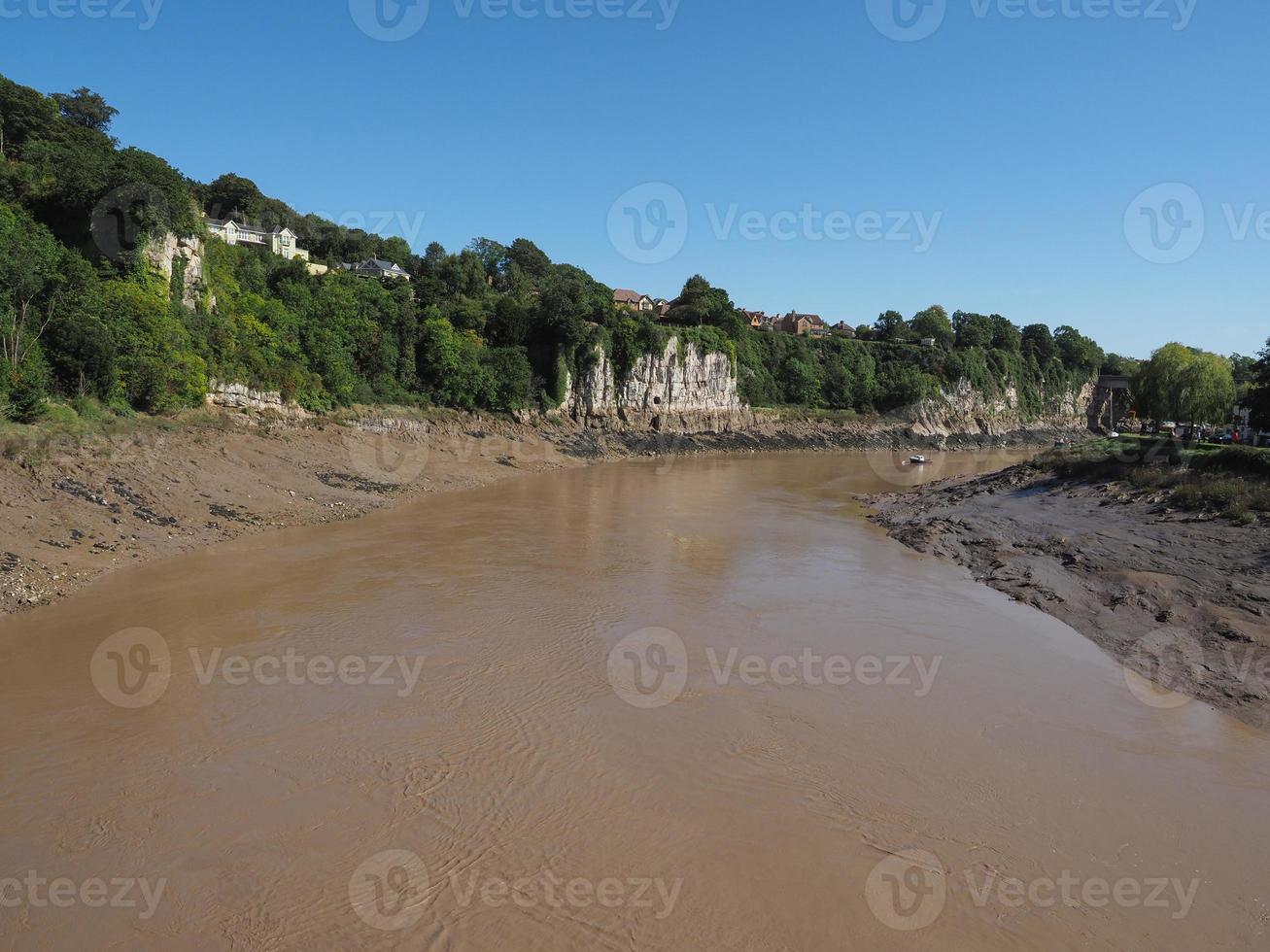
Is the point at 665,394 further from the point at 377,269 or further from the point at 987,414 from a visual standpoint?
the point at 987,414

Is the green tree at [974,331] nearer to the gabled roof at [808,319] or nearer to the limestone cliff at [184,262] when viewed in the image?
the gabled roof at [808,319]

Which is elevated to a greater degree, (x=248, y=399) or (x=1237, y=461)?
(x=1237, y=461)

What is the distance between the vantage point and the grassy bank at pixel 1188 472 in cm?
1814

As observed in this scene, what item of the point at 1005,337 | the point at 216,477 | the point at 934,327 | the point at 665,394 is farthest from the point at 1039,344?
the point at 216,477

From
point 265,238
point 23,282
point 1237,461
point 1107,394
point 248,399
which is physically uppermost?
point 265,238

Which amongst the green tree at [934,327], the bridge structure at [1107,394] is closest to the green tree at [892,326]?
the green tree at [934,327]

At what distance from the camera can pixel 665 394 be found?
53281 millimetres

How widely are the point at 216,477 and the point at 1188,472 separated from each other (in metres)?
28.8

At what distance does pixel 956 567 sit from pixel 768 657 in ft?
29.9

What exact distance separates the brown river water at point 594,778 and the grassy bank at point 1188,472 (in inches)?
333

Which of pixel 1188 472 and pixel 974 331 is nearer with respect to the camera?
pixel 1188 472

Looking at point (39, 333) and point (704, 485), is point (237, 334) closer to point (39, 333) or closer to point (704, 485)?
point (39, 333)

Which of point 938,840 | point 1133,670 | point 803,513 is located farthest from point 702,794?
point 803,513

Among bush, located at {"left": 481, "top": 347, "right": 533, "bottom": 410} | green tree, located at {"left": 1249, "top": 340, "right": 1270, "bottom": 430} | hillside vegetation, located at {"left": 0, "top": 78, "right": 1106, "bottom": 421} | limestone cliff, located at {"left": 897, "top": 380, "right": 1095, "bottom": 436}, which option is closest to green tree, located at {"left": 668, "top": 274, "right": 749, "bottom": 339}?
hillside vegetation, located at {"left": 0, "top": 78, "right": 1106, "bottom": 421}
